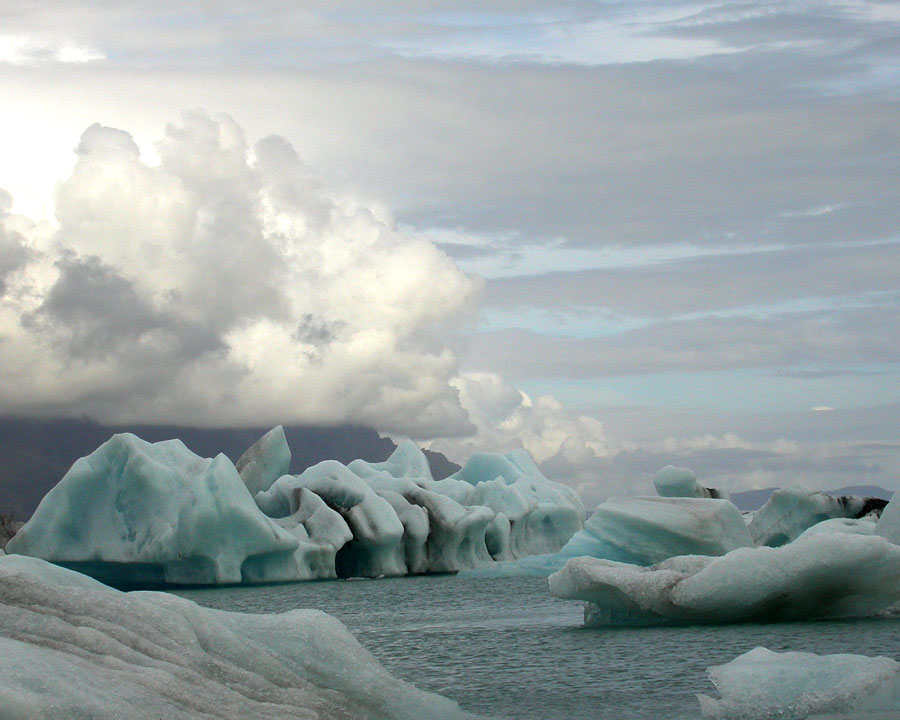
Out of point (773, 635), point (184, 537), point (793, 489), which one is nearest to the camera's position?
point (773, 635)

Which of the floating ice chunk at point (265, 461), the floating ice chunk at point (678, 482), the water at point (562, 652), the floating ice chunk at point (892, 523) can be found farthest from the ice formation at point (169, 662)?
the floating ice chunk at point (265, 461)

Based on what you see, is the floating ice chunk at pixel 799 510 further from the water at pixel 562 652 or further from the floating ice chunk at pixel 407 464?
the floating ice chunk at pixel 407 464

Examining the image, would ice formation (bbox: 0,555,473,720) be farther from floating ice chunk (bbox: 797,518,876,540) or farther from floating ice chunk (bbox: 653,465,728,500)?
floating ice chunk (bbox: 653,465,728,500)

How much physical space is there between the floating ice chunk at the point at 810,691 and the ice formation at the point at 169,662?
185cm

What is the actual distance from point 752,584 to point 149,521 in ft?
54.9

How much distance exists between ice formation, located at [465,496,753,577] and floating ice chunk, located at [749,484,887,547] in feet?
30.4

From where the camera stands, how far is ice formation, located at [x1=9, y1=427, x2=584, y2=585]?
85.5ft

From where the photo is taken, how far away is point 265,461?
3334 centimetres

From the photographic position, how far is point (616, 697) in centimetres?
910

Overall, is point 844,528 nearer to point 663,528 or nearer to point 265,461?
point 663,528

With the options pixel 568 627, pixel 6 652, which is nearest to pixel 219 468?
pixel 568 627

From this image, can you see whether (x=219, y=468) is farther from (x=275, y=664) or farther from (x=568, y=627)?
(x=275, y=664)

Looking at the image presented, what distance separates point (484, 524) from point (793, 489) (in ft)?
28.4

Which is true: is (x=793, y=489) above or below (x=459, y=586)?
above
